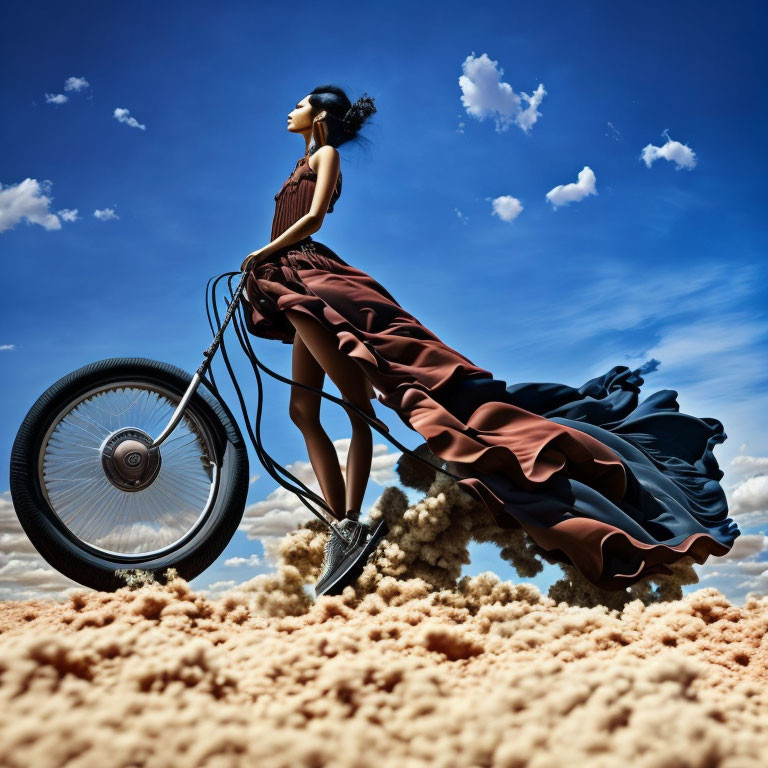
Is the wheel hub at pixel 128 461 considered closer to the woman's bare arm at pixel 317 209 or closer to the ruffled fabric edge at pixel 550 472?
the ruffled fabric edge at pixel 550 472

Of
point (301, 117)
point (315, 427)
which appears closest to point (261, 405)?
point (315, 427)

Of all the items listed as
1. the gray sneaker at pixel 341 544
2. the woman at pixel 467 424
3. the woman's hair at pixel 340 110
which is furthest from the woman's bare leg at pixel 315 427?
the woman's hair at pixel 340 110

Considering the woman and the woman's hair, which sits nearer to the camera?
the woman

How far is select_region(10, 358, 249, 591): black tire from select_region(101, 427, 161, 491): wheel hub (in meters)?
0.10

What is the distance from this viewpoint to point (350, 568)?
2.99 m

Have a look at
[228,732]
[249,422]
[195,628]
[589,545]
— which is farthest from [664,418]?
[228,732]

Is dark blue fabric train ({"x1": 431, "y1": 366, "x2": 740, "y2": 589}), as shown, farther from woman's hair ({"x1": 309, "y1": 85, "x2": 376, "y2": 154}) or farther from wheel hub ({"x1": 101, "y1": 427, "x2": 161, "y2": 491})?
woman's hair ({"x1": 309, "y1": 85, "x2": 376, "y2": 154})

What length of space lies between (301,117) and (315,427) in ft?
5.68

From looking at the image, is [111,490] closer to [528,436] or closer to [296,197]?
[296,197]

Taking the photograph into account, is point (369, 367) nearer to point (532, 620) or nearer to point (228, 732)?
point (532, 620)

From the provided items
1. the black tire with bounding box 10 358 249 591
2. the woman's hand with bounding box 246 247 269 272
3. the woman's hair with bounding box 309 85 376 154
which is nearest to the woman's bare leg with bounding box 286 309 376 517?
the woman's hand with bounding box 246 247 269 272

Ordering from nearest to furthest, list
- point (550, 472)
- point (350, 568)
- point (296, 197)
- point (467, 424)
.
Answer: point (550, 472) → point (350, 568) → point (467, 424) → point (296, 197)

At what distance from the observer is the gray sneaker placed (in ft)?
10.1

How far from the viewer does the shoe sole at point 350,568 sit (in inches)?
116
